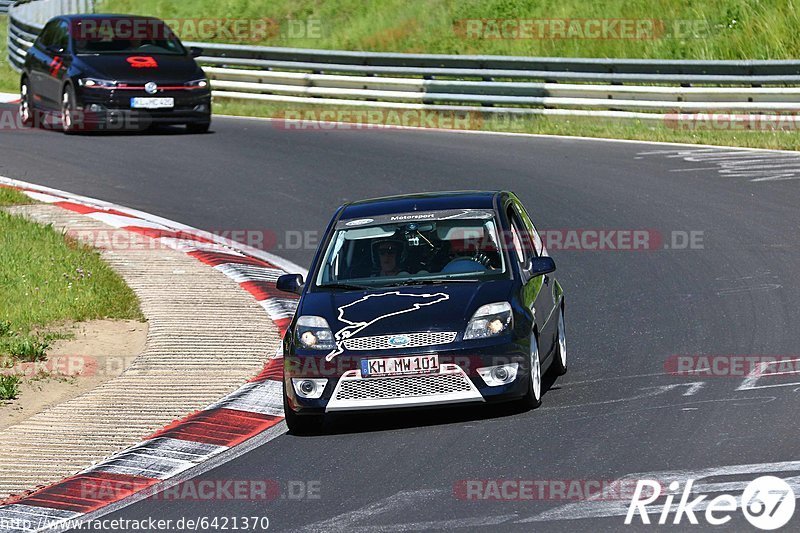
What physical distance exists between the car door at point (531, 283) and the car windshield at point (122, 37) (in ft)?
46.9

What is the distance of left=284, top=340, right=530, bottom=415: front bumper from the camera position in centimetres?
881

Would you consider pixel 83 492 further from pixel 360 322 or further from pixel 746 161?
pixel 746 161

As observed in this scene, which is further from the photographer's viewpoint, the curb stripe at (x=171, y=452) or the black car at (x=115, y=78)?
the black car at (x=115, y=78)

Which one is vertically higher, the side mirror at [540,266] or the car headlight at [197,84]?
the side mirror at [540,266]

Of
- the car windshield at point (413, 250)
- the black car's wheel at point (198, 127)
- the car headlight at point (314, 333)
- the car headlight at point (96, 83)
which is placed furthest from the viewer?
the black car's wheel at point (198, 127)

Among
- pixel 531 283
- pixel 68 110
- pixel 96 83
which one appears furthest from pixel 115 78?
pixel 531 283

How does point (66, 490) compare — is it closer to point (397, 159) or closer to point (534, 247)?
point (534, 247)

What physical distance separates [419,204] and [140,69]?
13444mm

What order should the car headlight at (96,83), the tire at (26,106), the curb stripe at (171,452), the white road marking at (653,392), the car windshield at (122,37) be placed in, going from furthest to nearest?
the tire at (26,106) → the car windshield at (122,37) → the car headlight at (96,83) → the white road marking at (653,392) → the curb stripe at (171,452)

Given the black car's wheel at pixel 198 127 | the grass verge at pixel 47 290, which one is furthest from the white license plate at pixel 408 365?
the black car's wheel at pixel 198 127

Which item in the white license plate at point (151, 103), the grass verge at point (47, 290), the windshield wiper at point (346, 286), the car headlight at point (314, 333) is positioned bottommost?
the grass verge at point (47, 290)

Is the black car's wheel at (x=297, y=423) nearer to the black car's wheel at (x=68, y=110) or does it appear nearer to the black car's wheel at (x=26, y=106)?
the black car's wheel at (x=68, y=110)

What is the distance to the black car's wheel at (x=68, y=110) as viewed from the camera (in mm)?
23000

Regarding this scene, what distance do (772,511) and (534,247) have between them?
4252 mm
